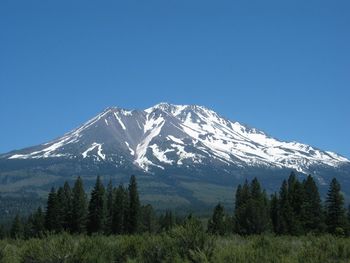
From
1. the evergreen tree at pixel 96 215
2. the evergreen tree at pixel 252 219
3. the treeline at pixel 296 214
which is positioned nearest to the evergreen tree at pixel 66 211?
the evergreen tree at pixel 96 215

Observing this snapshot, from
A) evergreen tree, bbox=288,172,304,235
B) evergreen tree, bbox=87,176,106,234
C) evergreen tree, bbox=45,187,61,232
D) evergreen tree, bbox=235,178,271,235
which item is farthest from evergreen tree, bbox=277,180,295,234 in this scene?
evergreen tree, bbox=45,187,61,232

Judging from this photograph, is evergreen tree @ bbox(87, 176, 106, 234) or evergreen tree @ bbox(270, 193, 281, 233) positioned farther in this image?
evergreen tree @ bbox(87, 176, 106, 234)

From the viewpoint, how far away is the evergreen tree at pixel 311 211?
75.4 metres

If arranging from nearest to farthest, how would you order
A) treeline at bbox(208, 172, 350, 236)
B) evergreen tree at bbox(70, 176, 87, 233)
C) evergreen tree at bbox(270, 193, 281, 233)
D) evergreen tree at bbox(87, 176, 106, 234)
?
1. treeline at bbox(208, 172, 350, 236)
2. evergreen tree at bbox(270, 193, 281, 233)
3. evergreen tree at bbox(87, 176, 106, 234)
4. evergreen tree at bbox(70, 176, 87, 233)

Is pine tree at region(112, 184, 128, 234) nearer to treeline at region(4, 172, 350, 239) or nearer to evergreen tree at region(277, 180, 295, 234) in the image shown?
treeline at region(4, 172, 350, 239)

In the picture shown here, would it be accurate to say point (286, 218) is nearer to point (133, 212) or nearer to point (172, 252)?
→ point (133, 212)

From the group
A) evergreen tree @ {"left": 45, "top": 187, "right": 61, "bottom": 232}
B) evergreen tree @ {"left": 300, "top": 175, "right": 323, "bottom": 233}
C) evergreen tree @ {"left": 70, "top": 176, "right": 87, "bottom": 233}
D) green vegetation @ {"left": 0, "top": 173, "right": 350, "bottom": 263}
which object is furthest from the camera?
evergreen tree @ {"left": 70, "top": 176, "right": 87, "bottom": 233}

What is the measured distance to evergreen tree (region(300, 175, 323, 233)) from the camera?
247 feet

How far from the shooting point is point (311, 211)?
76938mm

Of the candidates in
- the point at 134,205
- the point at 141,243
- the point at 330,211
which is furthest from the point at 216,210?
the point at 141,243

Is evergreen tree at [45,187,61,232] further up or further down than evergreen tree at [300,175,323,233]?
further down

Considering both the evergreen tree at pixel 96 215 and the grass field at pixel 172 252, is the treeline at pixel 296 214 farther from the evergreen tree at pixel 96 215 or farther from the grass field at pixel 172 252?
the grass field at pixel 172 252

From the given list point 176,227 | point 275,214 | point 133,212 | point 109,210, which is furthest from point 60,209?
point 176,227

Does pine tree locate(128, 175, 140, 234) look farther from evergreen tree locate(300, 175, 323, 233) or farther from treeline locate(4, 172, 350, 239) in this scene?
evergreen tree locate(300, 175, 323, 233)
